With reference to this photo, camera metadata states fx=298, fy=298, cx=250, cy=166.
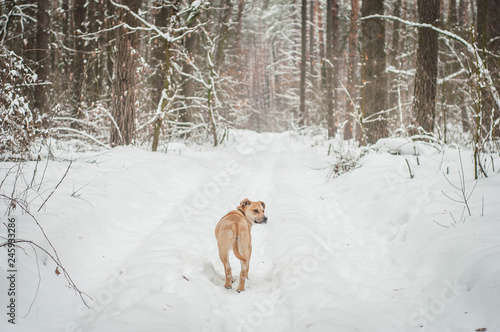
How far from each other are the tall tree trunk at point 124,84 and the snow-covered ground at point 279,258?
2.60 meters

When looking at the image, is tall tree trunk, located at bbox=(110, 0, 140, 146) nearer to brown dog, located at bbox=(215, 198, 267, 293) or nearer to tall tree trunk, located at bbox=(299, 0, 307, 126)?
brown dog, located at bbox=(215, 198, 267, 293)

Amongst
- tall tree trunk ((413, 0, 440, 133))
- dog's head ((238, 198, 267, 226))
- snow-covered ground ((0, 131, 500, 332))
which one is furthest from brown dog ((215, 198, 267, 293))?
tall tree trunk ((413, 0, 440, 133))

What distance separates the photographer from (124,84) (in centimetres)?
882

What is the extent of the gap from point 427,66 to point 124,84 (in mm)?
8239

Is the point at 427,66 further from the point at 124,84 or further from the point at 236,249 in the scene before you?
the point at 124,84

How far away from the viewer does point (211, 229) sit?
4742 mm

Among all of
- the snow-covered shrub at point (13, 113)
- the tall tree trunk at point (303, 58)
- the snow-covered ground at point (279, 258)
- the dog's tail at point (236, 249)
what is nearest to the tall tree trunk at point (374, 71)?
the snow-covered ground at point (279, 258)

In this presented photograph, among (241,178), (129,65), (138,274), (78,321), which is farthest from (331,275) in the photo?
(129,65)

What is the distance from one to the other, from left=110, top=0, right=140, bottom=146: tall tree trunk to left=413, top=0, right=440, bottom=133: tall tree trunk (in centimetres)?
772

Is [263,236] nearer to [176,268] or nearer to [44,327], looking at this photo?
[176,268]

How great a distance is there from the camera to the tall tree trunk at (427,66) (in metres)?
7.35

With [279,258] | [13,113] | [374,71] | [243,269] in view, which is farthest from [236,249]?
[374,71]

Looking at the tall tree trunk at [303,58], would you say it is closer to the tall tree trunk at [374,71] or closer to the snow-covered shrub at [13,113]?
the tall tree trunk at [374,71]

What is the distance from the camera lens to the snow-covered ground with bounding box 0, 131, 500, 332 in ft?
8.16
